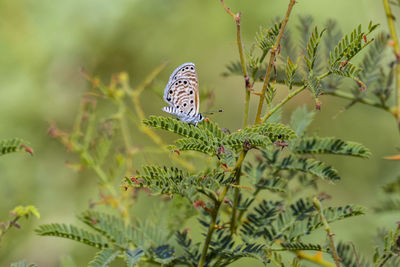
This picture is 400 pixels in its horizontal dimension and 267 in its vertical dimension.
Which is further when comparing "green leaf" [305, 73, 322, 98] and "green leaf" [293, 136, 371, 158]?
"green leaf" [293, 136, 371, 158]

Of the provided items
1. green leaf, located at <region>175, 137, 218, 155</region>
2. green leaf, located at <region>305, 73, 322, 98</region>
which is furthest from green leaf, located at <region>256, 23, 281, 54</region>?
green leaf, located at <region>175, 137, 218, 155</region>

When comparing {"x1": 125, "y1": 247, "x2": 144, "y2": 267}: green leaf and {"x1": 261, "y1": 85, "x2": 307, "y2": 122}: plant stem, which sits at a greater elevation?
{"x1": 261, "y1": 85, "x2": 307, "y2": 122}: plant stem

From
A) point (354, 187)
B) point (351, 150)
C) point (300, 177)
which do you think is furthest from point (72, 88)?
point (351, 150)

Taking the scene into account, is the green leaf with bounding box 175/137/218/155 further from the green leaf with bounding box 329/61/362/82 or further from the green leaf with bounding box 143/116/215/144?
the green leaf with bounding box 329/61/362/82

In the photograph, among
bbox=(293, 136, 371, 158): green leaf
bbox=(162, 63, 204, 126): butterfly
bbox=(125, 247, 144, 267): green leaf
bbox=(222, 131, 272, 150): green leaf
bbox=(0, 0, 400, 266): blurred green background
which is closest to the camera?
bbox=(222, 131, 272, 150): green leaf

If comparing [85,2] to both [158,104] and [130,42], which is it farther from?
[158,104]

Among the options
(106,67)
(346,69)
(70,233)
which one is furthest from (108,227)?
(106,67)
